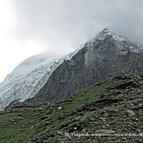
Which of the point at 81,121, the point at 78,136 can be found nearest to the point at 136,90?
the point at 81,121

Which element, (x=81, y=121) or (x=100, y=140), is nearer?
(x=100, y=140)

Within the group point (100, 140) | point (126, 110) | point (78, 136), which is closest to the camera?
point (100, 140)

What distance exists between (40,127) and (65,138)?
1082cm

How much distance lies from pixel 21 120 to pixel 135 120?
71.6 feet

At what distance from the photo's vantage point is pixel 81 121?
26.0 metres

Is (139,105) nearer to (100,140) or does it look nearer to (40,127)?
(100,140)

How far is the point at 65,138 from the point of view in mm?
23312

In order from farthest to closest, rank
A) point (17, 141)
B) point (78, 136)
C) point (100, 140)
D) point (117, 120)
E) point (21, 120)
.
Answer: point (21, 120)
point (17, 141)
point (117, 120)
point (78, 136)
point (100, 140)

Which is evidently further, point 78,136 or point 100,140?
point 78,136

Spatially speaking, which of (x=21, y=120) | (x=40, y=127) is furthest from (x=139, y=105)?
(x=21, y=120)

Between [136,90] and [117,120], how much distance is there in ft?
35.7

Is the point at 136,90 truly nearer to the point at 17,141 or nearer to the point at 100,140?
the point at 17,141

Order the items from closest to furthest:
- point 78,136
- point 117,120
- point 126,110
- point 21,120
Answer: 1. point 78,136
2. point 117,120
3. point 126,110
4. point 21,120

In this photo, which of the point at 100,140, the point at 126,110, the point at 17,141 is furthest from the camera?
the point at 17,141
